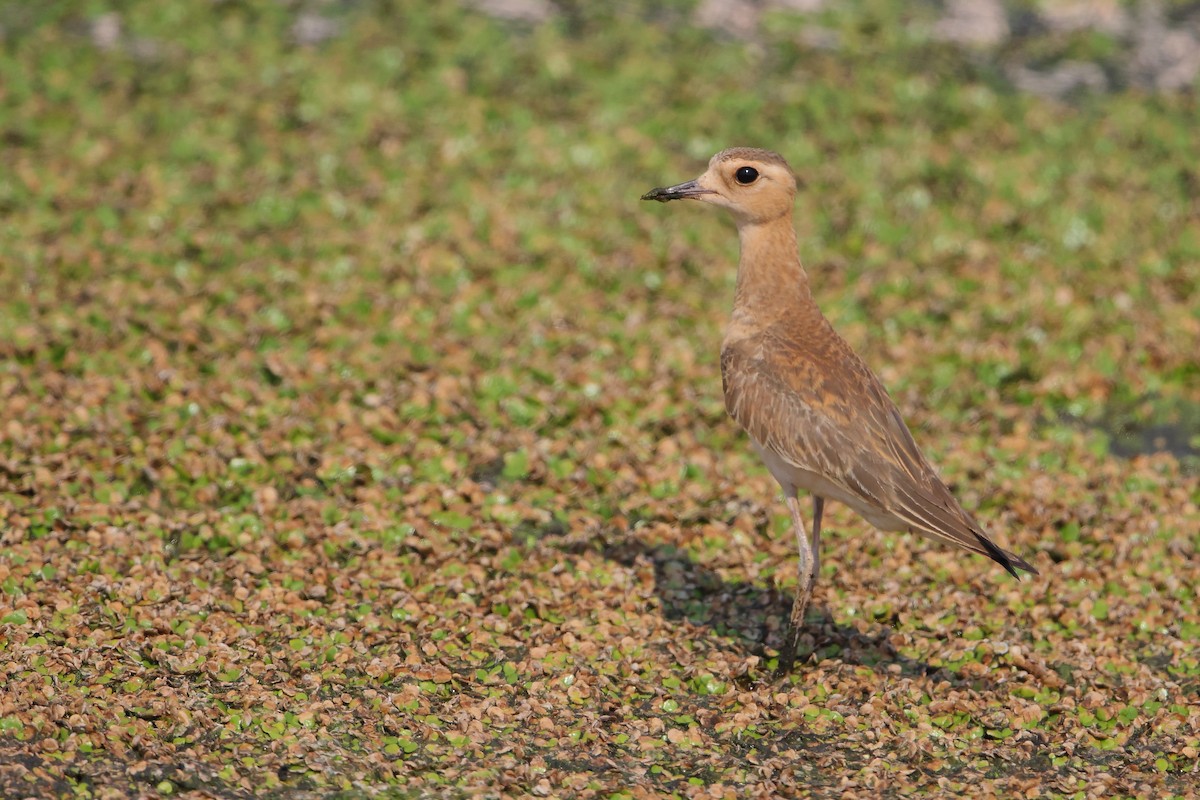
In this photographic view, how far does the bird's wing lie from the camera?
814 cm

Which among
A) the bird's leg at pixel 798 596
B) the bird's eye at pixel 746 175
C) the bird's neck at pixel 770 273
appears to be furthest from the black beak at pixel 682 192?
the bird's leg at pixel 798 596

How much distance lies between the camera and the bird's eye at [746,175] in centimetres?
912

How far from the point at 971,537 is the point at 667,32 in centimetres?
1138

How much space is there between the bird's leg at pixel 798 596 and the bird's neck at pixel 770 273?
3.88ft

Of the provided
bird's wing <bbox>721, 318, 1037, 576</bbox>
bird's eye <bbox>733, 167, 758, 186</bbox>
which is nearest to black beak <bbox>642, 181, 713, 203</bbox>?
bird's eye <bbox>733, 167, 758, 186</bbox>

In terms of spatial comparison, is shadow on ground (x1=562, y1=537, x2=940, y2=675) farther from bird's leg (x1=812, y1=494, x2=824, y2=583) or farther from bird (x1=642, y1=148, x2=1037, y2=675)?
bird's leg (x1=812, y1=494, x2=824, y2=583)

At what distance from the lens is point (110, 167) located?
47.3ft

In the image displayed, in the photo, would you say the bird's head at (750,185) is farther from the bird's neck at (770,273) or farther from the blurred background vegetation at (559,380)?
the blurred background vegetation at (559,380)

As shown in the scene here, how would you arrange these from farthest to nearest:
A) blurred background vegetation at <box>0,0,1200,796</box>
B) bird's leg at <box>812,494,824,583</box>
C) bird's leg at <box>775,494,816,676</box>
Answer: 1. bird's leg at <box>812,494,824,583</box>
2. bird's leg at <box>775,494,816,676</box>
3. blurred background vegetation at <box>0,0,1200,796</box>

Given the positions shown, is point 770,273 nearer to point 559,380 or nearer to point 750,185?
point 750,185

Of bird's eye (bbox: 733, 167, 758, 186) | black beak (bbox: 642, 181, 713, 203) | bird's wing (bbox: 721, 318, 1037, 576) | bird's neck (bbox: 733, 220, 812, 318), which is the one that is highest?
bird's eye (bbox: 733, 167, 758, 186)

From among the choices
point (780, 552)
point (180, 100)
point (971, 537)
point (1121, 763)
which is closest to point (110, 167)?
point (180, 100)

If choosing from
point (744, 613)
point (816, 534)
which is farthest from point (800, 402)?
point (744, 613)

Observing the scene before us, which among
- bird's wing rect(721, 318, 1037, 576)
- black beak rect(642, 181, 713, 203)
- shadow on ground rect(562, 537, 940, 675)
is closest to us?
bird's wing rect(721, 318, 1037, 576)
